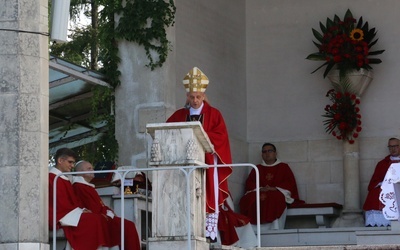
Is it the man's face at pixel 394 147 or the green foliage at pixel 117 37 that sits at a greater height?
the green foliage at pixel 117 37

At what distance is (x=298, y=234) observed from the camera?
17203 millimetres

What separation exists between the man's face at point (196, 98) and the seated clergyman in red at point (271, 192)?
3.48 meters

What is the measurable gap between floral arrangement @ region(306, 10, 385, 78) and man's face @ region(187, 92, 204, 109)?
407 cm

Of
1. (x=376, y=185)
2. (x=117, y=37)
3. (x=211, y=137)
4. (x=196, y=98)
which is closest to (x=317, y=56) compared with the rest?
(x=376, y=185)

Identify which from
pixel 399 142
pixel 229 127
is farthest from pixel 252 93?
pixel 399 142

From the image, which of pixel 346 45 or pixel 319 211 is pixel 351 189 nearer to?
pixel 319 211

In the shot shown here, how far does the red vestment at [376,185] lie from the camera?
17453 mm

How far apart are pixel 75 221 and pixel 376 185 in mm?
5401

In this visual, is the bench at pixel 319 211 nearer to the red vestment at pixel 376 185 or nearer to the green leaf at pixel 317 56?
the red vestment at pixel 376 185

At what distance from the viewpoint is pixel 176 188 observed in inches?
510

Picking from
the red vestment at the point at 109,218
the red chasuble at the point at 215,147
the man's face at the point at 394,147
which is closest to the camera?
Answer: the red chasuble at the point at 215,147

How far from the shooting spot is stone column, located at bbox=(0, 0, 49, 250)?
42.7 feet

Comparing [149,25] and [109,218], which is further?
[149,25]

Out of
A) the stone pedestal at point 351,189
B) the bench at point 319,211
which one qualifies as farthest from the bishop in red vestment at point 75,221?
the stone pedestal at point 351,189
